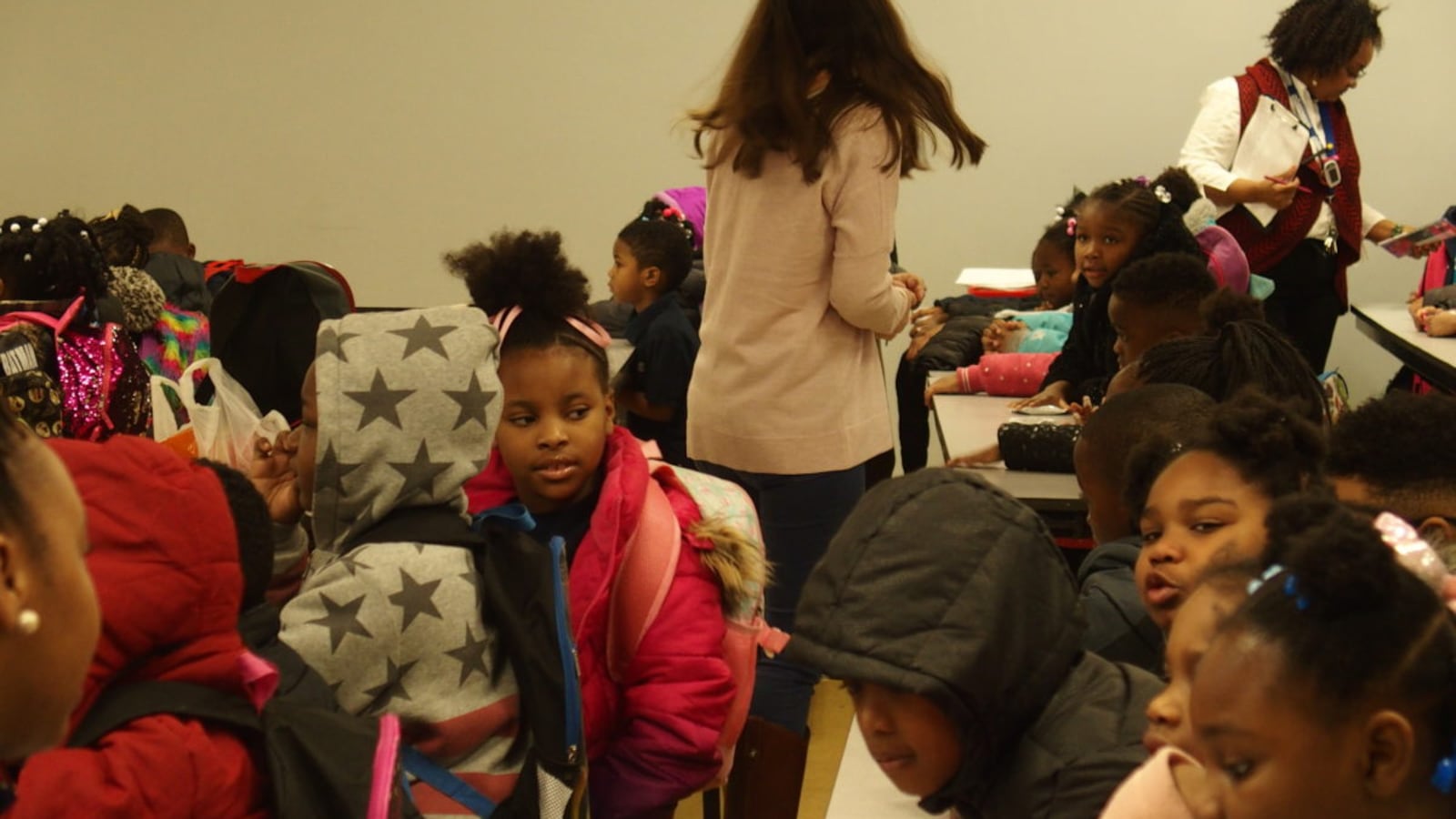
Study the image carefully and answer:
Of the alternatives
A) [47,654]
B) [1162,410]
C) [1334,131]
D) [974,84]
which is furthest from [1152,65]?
[47,654]

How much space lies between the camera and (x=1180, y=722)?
1159 mm

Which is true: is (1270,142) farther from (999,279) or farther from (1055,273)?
(999,279)

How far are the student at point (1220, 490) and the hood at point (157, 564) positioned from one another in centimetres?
96

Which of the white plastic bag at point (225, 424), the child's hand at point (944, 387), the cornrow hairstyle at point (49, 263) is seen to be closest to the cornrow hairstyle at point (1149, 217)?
the child's hand at point (944, 387)

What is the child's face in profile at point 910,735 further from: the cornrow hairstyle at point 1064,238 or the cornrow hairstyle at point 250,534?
the cornrow hairstyle at point 1064,238

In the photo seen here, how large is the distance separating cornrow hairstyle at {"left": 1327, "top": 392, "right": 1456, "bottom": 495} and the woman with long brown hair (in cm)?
96

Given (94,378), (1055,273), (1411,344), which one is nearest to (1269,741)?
(94,378)

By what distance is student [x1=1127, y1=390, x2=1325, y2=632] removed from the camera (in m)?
1.54

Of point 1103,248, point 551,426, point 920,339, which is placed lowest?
point 920,339

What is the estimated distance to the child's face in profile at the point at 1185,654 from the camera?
1.16 metres

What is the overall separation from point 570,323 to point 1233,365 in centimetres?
114

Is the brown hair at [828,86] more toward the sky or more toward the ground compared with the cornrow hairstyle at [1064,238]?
more toward the sky

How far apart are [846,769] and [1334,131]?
3351 millimetres

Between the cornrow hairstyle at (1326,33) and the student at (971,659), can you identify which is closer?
the student at (971,659)
